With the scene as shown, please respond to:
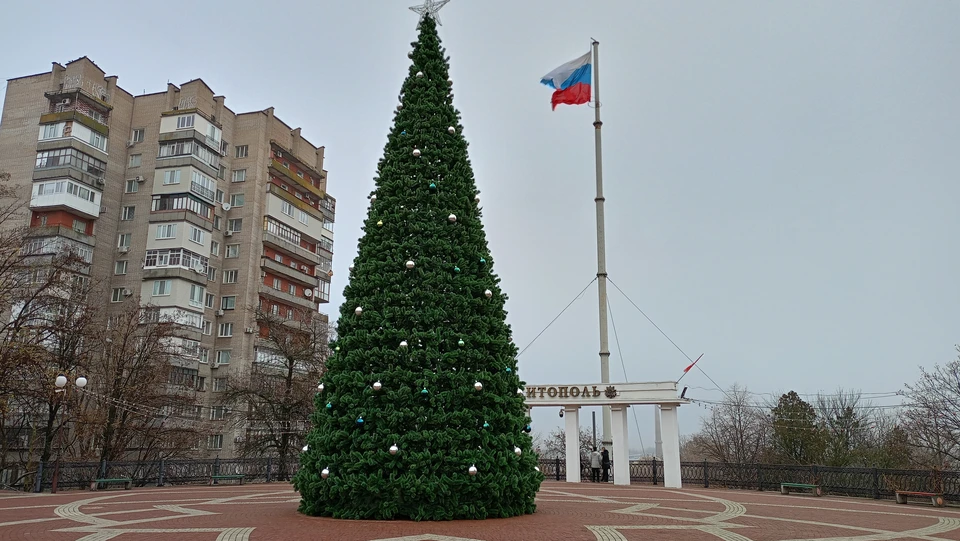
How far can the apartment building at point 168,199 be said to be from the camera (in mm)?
44031

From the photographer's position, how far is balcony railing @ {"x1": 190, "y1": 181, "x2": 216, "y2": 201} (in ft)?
153

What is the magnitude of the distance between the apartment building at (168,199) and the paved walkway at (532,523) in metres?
27.8

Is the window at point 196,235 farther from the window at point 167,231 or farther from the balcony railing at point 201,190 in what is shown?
the balcony railing at point 201,190

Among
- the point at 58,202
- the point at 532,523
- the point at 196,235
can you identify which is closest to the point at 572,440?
the point at 532,523

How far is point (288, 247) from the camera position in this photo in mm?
53344

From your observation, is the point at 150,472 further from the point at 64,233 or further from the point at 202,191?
the point at 202,191

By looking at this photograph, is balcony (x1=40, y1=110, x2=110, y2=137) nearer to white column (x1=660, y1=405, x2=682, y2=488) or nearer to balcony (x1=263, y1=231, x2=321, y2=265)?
balcony (x1=263, y1=231, x2=321, y2=265)

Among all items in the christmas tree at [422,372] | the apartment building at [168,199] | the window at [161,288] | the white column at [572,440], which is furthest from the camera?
the window at [161,288]

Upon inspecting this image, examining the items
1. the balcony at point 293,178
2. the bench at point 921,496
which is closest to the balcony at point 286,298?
the balcony at point 293,178

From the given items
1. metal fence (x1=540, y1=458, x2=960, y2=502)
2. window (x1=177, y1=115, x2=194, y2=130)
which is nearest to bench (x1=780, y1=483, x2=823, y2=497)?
metal fence (x1=540, y1=458, x2=960, y2=502)

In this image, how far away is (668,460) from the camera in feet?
77.9

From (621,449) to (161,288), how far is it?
34.0 m

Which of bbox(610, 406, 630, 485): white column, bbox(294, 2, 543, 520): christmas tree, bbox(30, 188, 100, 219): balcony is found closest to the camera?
bbox(294, 2, 543, 520): christmas tree

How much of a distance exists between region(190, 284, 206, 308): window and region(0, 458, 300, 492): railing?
55.3 feet
